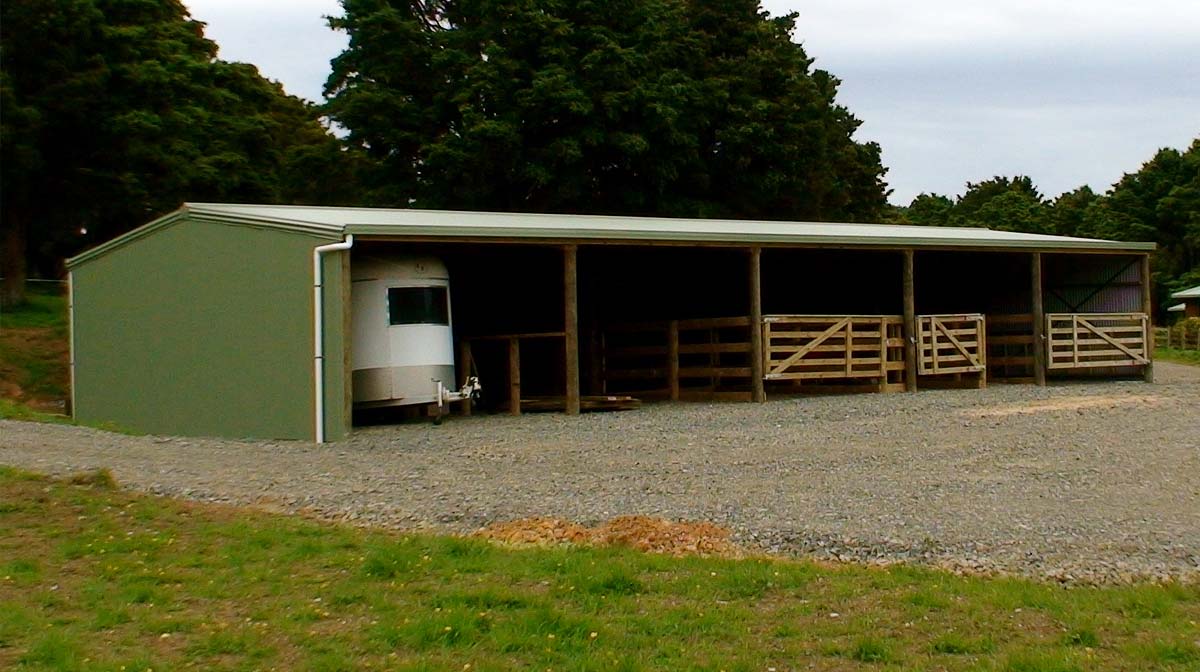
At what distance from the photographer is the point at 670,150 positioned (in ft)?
126

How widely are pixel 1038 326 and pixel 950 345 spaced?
2.39 m

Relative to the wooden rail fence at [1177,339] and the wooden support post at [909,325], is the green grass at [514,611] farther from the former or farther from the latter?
the wooden rail fence at [1177,339]

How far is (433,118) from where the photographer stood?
36844 millimetres

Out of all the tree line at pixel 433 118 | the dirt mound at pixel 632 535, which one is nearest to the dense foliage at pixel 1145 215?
the tree line at pixel 433 118

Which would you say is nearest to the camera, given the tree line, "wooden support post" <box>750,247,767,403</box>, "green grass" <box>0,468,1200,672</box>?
"green grass" <box>0,468,1200,672</box>

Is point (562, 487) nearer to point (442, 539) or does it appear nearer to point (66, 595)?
point (442, 539)

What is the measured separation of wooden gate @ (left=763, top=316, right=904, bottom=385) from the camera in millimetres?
22562

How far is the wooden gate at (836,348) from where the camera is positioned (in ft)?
74.0

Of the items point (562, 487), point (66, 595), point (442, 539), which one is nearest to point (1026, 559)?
point (442, 539)

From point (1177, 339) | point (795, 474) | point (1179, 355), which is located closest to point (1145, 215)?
point (1177, 339)

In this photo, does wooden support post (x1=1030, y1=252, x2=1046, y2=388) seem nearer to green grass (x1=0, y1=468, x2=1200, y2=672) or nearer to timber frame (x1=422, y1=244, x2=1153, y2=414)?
timber frame (x1=422, y1=244, x2=1153, y2=414)

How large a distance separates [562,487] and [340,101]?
89.4 ft

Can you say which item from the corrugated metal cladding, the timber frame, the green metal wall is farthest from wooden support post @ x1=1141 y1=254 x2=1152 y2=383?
the green metal wall

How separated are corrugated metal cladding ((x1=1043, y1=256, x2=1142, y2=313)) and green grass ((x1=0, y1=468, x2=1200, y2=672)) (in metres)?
22.2
